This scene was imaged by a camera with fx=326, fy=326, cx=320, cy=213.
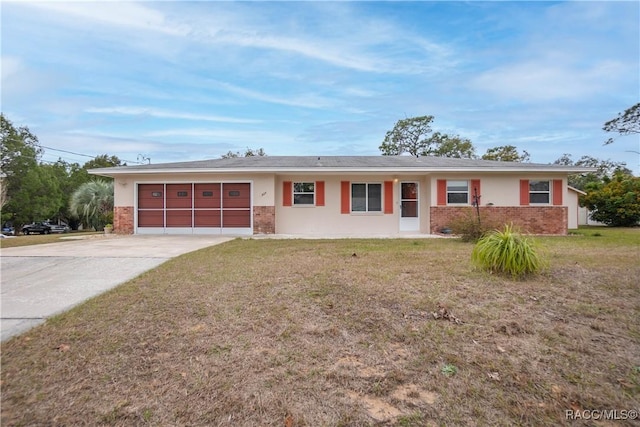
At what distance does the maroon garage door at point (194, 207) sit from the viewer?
13.9 metres

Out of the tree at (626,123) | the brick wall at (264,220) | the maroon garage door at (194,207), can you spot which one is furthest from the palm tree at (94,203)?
the tree at (626,123)

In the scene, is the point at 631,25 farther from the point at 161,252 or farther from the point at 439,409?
the point at 161,252

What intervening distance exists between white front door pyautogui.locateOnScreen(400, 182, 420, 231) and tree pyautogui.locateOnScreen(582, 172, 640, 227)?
1384 cm

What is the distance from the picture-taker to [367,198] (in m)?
14.3

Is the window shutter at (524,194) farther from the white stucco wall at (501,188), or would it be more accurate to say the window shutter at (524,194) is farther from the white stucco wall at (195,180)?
the white stucco wall at (195,180)

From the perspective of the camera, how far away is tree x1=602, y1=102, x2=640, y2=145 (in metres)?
22.8

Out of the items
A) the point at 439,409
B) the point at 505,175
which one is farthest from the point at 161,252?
the point at 505,175

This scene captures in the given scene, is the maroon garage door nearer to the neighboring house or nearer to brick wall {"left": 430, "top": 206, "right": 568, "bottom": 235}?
the neighboring house

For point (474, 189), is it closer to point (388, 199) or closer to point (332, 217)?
point (388, 199)

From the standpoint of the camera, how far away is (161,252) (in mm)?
8180

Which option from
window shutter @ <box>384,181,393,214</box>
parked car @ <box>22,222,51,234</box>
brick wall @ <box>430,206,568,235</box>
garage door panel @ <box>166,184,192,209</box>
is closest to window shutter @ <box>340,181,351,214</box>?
window shutter @ <box>384,181,393,214</box>

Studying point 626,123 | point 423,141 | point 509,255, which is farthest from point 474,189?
point 423,141

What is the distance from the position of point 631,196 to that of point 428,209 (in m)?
14.0

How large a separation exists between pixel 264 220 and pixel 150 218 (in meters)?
5.03
